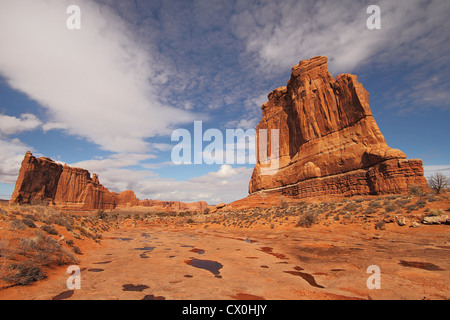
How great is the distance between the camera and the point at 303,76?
142ft

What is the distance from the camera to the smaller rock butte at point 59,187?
8088 cm

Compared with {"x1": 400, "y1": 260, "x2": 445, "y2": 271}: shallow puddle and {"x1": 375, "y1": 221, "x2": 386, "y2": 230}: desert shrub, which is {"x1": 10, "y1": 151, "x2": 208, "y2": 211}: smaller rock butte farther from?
{"x1": 400, "y1": 260, "x2": 445, "y2": 271}: shallow puddle

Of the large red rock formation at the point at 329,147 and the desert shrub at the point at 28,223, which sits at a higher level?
the large red rock formation at the point at 329,147

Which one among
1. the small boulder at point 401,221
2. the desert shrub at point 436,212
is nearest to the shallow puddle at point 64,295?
the small boulder at point 401,221

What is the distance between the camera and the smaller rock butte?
8088 cm

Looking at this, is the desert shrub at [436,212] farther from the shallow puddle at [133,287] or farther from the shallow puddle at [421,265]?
the shallow puddle at [133,287]

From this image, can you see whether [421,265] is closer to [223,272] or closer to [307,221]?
[223,272]

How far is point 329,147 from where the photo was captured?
36.8m

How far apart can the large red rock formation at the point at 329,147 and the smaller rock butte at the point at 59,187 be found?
8657 cm

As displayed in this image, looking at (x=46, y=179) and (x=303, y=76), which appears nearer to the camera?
(x=303, y=76)
